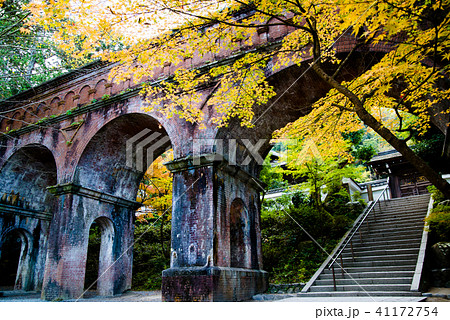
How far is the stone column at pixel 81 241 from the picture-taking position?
32.7 ft

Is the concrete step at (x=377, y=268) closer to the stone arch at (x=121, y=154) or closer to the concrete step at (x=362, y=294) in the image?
the concrete step at (x=362, y=294)

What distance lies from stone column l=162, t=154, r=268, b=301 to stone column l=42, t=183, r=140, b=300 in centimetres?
431

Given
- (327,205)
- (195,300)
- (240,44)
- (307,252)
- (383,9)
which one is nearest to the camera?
(383,9)

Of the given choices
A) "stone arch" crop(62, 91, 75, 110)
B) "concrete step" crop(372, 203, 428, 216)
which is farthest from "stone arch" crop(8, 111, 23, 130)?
"concrete step" crop(372, 203, 428, 216)

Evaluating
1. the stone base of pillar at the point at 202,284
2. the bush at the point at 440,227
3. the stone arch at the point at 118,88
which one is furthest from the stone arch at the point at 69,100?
the bush at the point at 440,227

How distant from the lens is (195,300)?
709 cm

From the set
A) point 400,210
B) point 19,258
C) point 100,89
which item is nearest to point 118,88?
point 100,89

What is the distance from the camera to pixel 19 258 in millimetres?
13836

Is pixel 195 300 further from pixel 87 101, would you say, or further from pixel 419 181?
pixel 419 181

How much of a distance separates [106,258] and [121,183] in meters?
2.87

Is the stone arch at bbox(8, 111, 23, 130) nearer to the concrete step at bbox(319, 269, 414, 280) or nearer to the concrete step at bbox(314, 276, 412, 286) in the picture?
the concrete step at bbox(314, 276, 412, 286)

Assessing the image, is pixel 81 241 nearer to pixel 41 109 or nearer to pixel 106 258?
pixel 106 258

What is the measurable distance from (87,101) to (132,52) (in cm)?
623

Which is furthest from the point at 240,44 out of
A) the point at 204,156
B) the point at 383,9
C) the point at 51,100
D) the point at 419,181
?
the point at 419,181
